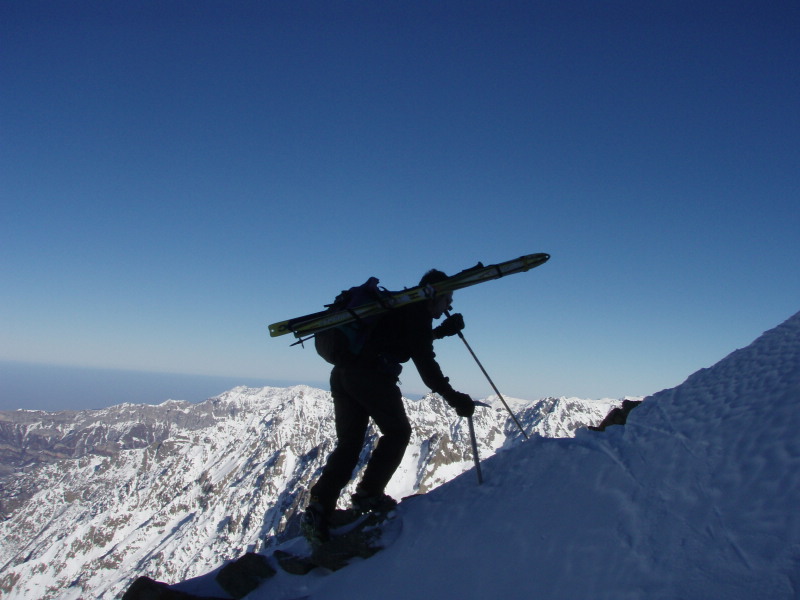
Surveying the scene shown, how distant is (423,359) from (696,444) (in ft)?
12.6

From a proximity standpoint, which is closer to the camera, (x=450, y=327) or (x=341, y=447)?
(x=341, y=447)

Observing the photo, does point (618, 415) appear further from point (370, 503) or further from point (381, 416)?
point (381, 416)

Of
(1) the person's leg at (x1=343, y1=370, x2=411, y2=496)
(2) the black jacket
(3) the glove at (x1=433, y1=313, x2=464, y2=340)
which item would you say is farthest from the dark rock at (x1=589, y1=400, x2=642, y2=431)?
(1) the person's leg at (x1=343, y1=370, x2=411, y2=496)

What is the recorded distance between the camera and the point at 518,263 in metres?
8.52

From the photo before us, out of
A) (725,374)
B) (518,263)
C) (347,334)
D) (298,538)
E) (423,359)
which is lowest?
(298,538)

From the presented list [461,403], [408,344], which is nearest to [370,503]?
[461,403]

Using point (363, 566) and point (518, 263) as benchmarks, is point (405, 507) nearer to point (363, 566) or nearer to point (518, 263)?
point (363, 566)

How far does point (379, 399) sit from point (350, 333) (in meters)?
1.14

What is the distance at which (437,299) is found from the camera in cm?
784

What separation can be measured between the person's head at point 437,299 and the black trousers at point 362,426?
1.31 meters

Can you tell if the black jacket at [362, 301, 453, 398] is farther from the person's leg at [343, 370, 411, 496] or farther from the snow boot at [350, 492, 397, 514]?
the snow boot at [350, 492, 397, 514]

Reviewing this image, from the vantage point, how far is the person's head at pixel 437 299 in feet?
25.5

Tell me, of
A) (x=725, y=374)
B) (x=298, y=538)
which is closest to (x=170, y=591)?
(x=298, y=538)

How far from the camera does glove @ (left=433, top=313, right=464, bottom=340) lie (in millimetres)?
8148
